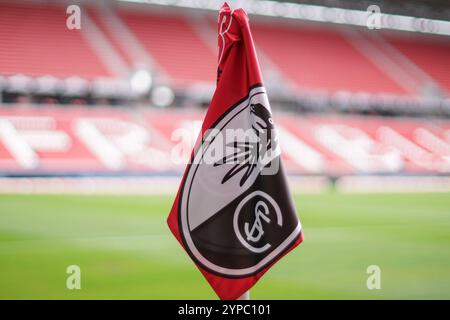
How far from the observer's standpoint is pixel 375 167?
54.0ft

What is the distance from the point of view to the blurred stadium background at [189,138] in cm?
438

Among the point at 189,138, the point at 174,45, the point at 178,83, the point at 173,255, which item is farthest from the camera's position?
the point at 174,45

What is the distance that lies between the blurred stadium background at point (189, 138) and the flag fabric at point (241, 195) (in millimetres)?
1417

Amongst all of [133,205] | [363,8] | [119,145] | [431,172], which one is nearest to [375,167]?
[431,172]

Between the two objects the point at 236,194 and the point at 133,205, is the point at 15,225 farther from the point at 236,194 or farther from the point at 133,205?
the point at 236,194

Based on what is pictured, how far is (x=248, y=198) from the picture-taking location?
213 cm

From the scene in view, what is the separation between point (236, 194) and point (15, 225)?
5135 mm

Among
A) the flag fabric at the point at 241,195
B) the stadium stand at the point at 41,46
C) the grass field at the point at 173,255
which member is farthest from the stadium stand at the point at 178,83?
the flag fabric at the point at 241,195

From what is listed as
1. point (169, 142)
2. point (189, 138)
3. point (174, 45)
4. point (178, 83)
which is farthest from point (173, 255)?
point (174, 45)

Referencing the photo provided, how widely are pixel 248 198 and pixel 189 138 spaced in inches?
542

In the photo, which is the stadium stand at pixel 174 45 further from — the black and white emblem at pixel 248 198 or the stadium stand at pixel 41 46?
the black and white emblem at pixel 248 198

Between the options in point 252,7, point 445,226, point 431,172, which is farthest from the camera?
point 252,7

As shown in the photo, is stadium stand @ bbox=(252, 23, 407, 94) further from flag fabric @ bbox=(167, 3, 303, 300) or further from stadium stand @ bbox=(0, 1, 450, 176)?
flag fabric @ bbox=(167, 3, 303, 300)

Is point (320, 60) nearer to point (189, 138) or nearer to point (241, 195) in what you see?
point (189, 138)
